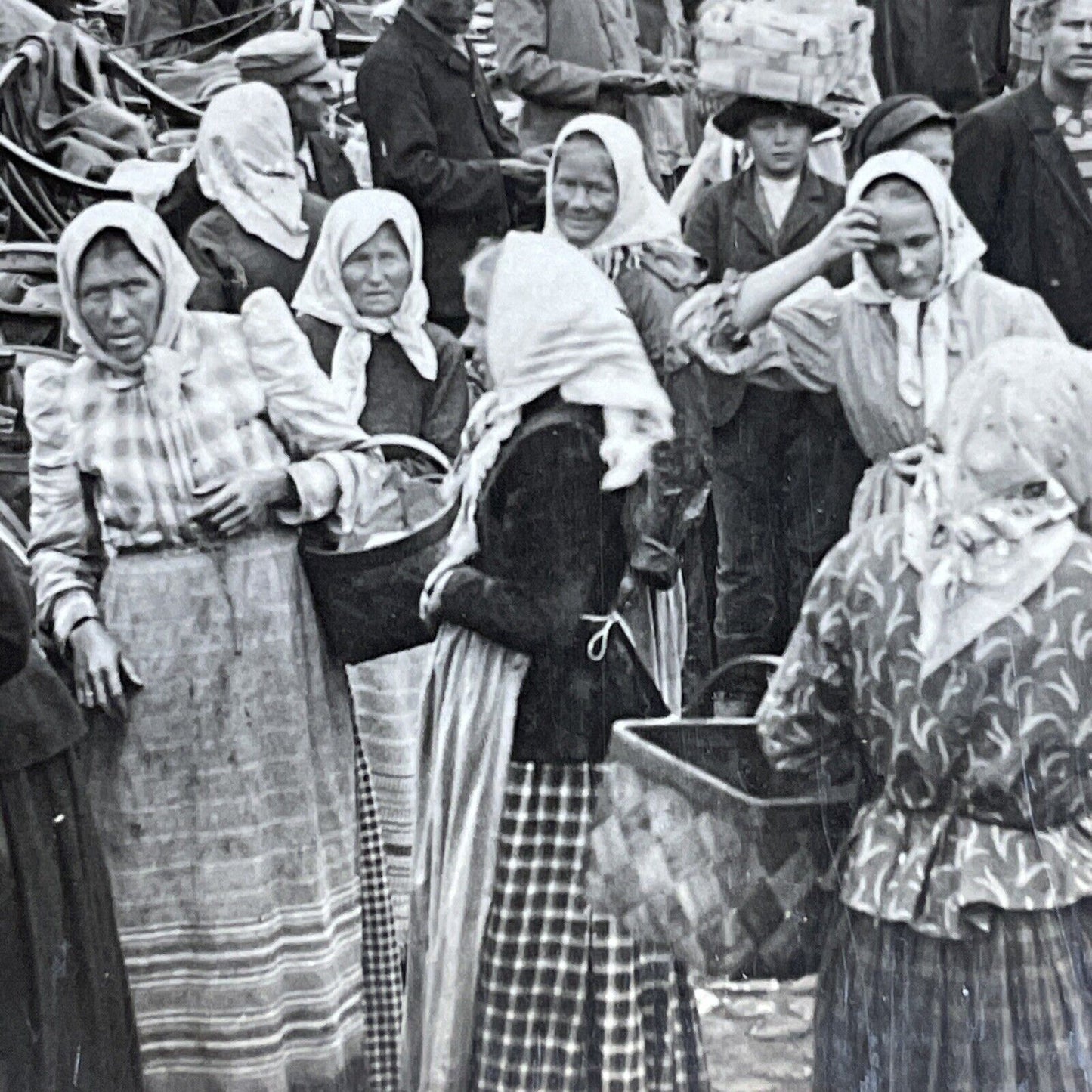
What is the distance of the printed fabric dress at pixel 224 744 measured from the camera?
5.93 m

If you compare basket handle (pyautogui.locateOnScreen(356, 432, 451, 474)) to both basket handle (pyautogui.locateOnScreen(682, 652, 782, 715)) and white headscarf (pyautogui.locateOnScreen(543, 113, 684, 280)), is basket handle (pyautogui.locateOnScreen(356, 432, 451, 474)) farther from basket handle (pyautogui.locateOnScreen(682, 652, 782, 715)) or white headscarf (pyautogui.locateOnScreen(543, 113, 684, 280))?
basket handle (pyautogui.locateOnScreen(682, 652, 782, 715))

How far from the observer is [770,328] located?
591 cm

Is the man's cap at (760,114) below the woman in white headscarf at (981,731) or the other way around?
the other way around

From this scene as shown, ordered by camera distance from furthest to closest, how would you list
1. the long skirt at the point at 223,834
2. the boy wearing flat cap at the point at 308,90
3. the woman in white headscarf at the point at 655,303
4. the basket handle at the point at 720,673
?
the boy wearing flat cap at the point at 308,90, the long skirt at the point at 223,834, the woman in white headscarf at the point at 655,303, the basket handle at the point at 720,673

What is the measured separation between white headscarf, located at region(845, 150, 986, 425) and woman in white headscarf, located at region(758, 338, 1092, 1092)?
27 cm

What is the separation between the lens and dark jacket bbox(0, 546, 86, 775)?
5.76 m

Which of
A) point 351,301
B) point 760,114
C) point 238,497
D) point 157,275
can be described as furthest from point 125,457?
point 760,114

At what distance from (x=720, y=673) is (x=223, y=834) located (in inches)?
48.7

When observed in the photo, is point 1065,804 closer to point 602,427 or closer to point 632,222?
point 602,427

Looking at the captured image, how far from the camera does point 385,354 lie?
619 centimetres

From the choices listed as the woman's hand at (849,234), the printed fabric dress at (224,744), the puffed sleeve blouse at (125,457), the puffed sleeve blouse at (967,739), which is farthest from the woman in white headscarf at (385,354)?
the puffed sleeve blouse at (967,739)

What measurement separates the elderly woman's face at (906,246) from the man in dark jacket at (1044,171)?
0.49 ft

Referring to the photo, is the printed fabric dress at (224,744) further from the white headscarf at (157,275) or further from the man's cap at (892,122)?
the man's cap at (892,122)

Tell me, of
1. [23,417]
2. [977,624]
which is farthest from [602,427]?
[23,417]
